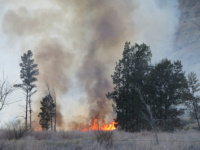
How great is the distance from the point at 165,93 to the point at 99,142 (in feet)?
57.6

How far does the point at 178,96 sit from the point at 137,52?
9393 millimetres

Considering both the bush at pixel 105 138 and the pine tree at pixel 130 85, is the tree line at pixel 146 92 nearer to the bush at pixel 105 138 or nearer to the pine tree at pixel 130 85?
the pine tree at pixel 130 85

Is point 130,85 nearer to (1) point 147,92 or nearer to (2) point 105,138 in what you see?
(1) point 147,92

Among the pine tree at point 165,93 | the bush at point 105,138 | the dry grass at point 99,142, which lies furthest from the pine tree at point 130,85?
the bush at point 105,138

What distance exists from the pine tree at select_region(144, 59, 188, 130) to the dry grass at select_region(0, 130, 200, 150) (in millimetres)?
7306

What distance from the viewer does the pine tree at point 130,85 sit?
1051 inches

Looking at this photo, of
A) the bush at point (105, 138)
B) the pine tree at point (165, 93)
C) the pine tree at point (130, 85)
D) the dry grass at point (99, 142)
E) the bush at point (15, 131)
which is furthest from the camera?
the pine tree at point (130, 85)

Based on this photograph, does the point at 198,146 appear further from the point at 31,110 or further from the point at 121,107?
the point at 31,110

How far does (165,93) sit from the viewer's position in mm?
25250

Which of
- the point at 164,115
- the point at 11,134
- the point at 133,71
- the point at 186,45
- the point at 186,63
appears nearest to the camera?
the point at 11,134

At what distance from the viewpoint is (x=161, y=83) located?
26.4 m

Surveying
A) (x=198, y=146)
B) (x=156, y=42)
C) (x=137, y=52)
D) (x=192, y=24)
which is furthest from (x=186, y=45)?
(x=198, y=146)

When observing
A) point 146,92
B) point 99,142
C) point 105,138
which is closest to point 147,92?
point 146,92

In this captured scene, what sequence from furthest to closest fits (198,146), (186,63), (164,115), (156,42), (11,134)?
1. (156,42)
2. (186,63)
3. (164,115)
4. (11,134)
5. (198,146)
